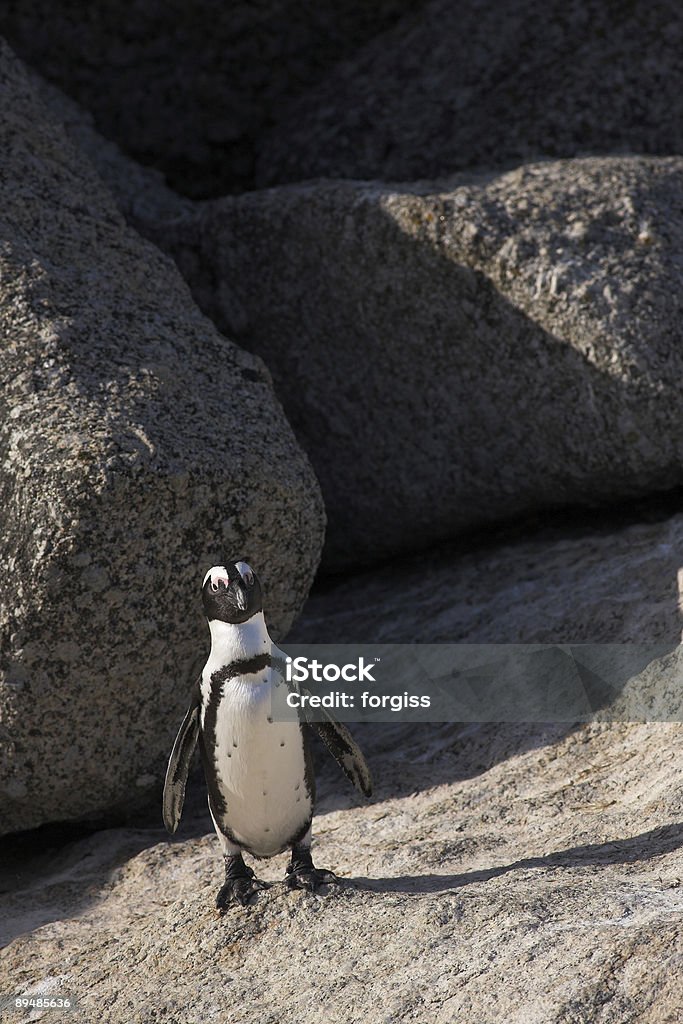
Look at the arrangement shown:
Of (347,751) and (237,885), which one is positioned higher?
(347,751)

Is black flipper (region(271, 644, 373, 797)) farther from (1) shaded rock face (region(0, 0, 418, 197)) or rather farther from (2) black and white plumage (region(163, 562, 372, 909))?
(1) shaded rock face (region(0, 0, 418, 197))

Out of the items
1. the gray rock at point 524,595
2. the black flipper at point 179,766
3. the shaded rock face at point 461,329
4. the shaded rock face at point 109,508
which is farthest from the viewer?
the shaded rock face at point 461,329

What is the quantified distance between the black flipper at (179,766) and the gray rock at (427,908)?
0.21 meters

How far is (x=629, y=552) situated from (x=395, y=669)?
2.81ft

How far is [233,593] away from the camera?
9.11 feet

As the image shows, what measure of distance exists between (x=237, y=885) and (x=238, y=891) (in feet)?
0.07

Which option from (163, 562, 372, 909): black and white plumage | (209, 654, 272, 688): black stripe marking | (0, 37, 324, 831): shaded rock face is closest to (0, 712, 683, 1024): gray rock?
(163, 562, 372, 909): black and white plumage

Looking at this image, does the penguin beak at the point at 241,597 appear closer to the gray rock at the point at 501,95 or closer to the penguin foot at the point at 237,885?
the penguin foot at the point at 237,885

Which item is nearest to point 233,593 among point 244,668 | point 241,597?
point 241,597

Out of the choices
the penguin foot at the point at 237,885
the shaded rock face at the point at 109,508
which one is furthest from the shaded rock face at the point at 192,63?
the penguin foot at the point at 237,885

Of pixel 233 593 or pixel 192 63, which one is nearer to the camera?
pixel 233 593

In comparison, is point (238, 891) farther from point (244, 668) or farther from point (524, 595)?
point (524, 595)

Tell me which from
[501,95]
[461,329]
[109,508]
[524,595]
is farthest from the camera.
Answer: [501,95]

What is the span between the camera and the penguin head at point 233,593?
Result: 278 centimetres
